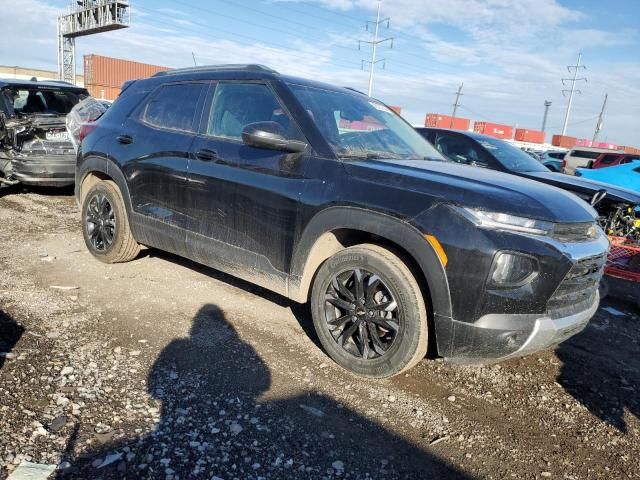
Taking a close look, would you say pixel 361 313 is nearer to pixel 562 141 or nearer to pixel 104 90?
pixel 104 90

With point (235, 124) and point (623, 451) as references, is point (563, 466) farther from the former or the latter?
point (235, 124)

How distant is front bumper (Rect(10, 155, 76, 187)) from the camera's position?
291 inches

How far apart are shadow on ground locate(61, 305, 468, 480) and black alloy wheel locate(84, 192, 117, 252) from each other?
2.11 meters

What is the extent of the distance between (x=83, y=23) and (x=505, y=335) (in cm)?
4778

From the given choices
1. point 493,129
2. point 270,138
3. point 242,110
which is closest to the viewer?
point 270,138

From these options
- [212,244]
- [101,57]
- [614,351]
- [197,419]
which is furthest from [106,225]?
[101,57]

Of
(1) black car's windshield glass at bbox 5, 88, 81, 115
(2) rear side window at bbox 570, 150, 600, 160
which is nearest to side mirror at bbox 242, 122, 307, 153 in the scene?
(1) black car's windshield glass at bbox 5, 88, 81, 115

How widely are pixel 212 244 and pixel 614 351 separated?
3341mm

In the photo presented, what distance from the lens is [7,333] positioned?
3.27 metres

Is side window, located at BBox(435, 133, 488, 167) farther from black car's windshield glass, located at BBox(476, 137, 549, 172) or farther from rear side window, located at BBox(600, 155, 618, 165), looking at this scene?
rear side window, located at BBox(600, 155, 618, 165)

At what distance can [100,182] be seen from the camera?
4824mm

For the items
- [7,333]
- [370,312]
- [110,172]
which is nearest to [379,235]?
[370,312]

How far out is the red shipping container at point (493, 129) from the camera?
50.6 meters

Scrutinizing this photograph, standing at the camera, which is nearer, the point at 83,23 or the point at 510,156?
the point at 510,156
